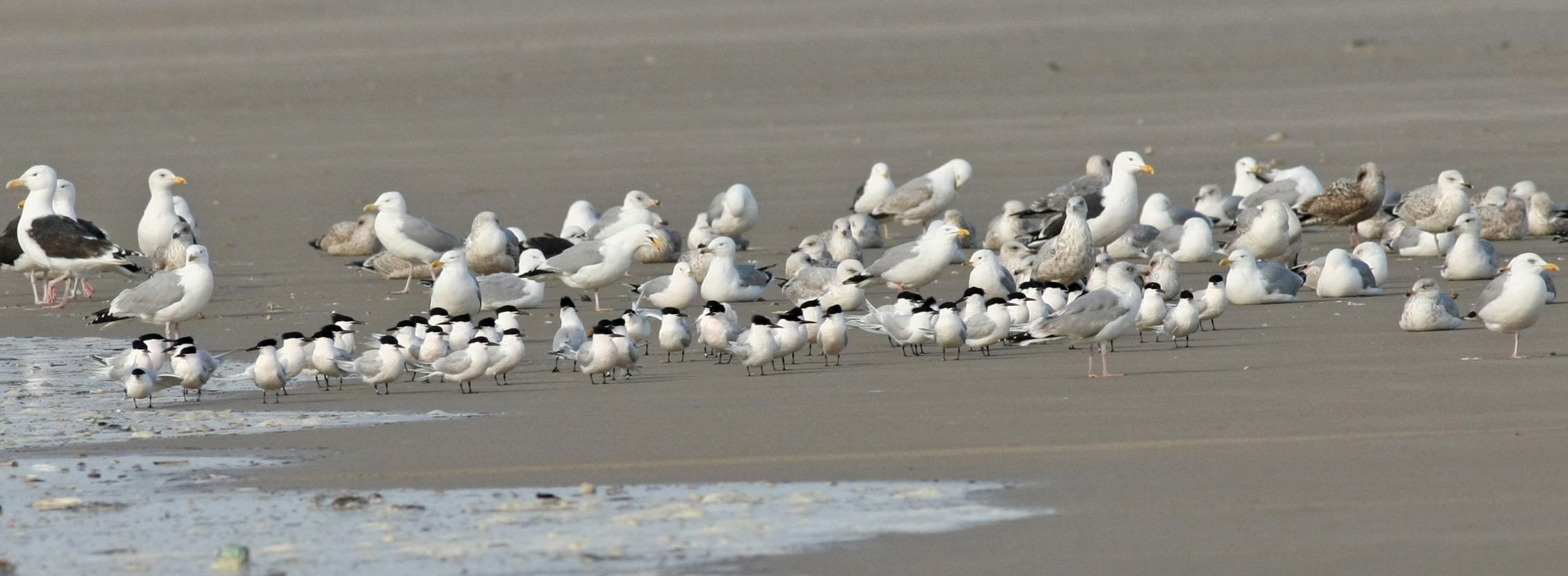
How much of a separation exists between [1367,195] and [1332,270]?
3386mm

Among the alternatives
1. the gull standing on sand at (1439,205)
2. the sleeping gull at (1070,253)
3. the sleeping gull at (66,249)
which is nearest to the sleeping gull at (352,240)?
the sleeping gull at (66,249)

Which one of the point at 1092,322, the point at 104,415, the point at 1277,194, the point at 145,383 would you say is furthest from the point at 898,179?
the point at 104,415

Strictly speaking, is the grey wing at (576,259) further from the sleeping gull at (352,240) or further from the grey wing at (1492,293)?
the grey wing at (1492,293)

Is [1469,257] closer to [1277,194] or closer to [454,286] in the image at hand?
[1277,194]

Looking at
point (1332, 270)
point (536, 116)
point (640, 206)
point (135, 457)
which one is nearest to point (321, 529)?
Answer: point (135, 457)

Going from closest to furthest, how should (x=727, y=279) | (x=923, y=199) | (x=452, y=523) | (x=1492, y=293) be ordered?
1. (x=452, y=523)
2. (x=1492, y=293)
3. (x=727, y=279)
4. (x=923, y=199)

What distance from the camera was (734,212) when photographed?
17188 mm

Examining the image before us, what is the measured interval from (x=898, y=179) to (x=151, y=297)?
11.0 m

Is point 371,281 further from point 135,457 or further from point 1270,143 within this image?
point 1270,143

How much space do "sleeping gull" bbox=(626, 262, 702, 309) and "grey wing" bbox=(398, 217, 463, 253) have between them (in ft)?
7.71

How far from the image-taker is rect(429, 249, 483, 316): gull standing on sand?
41.6 ft

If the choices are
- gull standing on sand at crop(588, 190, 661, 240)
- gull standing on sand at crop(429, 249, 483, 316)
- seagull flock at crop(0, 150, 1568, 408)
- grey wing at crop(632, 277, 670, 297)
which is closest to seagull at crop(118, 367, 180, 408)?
seagull flock at crop(0, 150, 1568, 408)

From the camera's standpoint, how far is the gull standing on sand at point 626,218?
53.9 feet

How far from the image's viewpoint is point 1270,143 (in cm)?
2367
